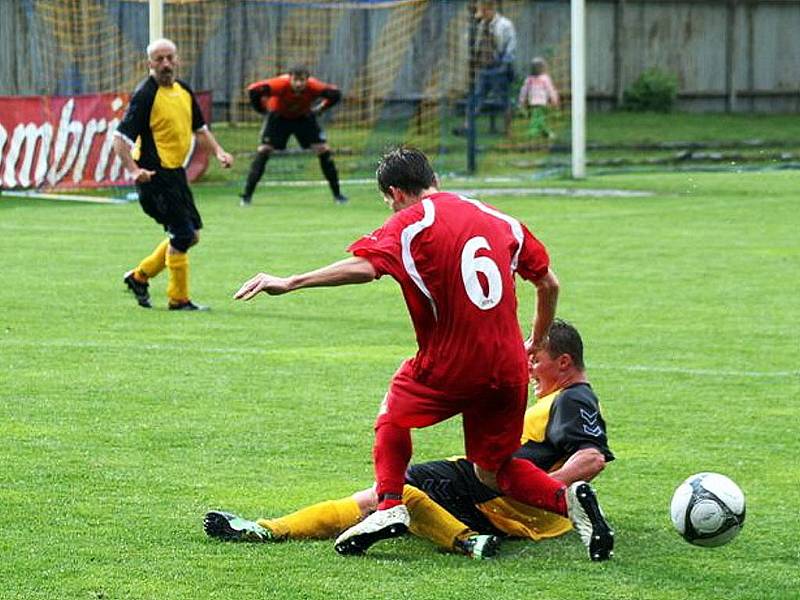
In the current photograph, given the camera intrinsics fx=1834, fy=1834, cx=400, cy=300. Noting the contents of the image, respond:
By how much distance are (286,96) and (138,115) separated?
933cm

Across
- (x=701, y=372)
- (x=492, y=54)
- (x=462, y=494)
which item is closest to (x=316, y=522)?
(x=462, y=494)

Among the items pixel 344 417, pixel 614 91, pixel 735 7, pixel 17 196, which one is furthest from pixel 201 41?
pixel 344 417

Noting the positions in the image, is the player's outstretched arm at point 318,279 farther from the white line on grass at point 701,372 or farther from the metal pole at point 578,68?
the metal pole at point 578,68

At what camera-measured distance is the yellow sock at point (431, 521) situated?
21.2ft

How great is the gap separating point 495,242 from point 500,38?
23674mm

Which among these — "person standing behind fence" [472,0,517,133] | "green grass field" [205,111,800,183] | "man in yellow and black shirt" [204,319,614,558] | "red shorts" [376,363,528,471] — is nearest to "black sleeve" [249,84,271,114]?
"green grass field" [205,111,800,183]

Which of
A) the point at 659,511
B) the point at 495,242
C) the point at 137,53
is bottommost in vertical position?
the point at 659,511

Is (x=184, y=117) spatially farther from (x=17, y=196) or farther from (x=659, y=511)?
(x=17, y=196)

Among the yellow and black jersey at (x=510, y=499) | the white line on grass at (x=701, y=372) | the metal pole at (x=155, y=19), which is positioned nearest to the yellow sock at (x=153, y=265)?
the white line on grass at (x=701, y=372)

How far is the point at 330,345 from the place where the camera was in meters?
A: 11.6

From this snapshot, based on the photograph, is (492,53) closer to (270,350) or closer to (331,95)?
(331,95)

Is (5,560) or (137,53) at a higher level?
(137,53)

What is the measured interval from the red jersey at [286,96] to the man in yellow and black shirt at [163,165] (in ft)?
29.3

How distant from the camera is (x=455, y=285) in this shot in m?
6.28
